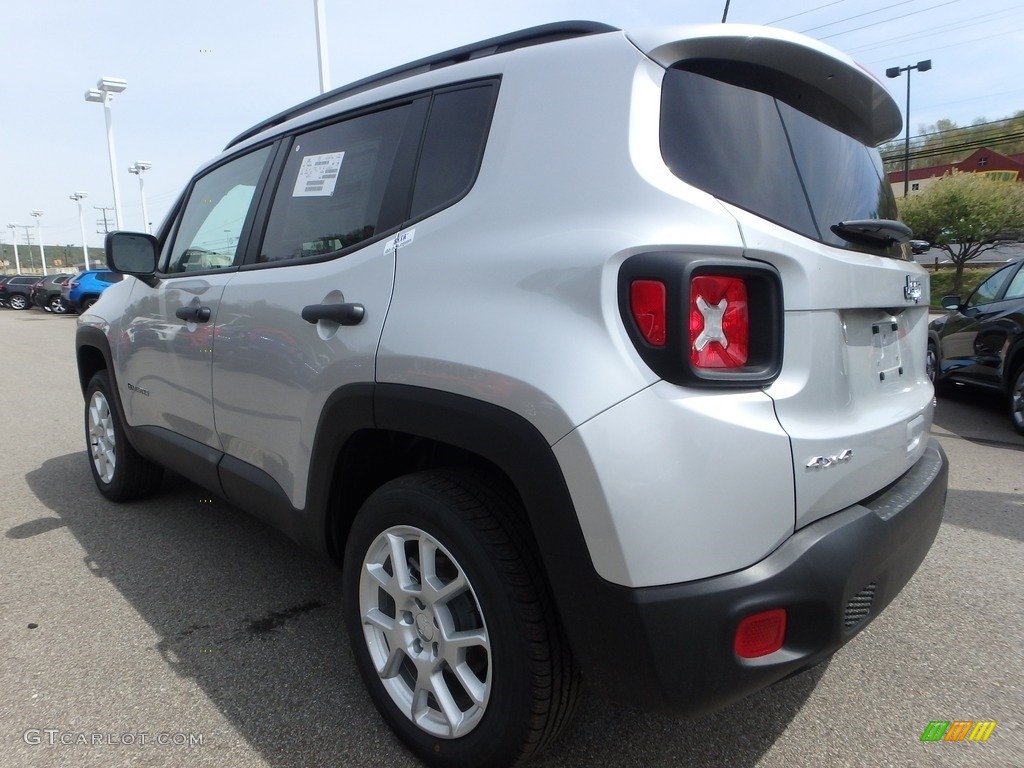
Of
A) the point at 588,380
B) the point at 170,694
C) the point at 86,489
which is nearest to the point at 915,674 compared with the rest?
the point at 588,380

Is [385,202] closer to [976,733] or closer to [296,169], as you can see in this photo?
[296,169]

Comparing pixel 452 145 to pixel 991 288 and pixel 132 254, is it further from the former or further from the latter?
pixel 991 288

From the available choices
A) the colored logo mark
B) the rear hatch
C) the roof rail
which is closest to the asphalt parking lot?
the colored logo mark


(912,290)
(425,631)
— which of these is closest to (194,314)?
(425,631)

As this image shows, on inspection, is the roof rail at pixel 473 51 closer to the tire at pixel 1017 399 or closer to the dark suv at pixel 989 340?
the dark suv at pixel 989 340

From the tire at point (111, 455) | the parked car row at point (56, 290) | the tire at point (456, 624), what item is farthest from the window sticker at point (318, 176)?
the parked car row at point (56, 290)

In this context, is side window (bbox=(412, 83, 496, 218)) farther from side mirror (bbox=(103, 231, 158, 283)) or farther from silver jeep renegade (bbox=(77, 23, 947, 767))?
side mirror (bbox=(103, 231, 158, 283))

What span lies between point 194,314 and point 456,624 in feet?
5.98

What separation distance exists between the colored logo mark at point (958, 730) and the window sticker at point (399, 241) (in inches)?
82.3

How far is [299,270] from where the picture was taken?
2.38 meters

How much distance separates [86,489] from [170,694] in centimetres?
274

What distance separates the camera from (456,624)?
6.07 ft

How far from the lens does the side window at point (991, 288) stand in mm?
6539

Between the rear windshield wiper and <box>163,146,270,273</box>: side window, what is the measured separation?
2202 millimetres
